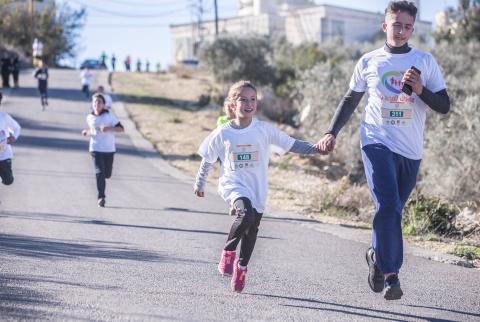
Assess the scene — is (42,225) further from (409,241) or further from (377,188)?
(377,188)

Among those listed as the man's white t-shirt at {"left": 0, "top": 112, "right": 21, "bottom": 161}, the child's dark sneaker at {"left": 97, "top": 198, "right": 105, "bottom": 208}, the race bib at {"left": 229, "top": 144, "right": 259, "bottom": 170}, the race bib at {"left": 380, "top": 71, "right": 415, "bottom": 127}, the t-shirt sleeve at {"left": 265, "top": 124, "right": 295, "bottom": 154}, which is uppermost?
the race bib at {"left": 380, "top": 71, "right": 415, "bottom": 127}

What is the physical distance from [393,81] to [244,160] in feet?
4.30

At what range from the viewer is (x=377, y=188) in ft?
18.9

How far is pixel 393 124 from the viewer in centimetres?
582

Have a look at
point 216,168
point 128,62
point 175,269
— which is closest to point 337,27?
point 128,62

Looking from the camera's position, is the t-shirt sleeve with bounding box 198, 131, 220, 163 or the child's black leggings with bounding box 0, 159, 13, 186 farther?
the child's black leggings with bounding box 0, 159, 13, 186

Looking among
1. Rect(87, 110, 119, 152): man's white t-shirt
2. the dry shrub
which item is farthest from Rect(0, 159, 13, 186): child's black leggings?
the dry shrub

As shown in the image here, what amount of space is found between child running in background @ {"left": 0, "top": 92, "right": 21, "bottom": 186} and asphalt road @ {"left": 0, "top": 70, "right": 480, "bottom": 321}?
0.55 m

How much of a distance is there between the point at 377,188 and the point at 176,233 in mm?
3952

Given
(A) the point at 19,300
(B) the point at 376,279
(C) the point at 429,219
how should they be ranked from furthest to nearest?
(C) the point at 429,219 < (B) the point at 376,279 < (A) the point at 19,300

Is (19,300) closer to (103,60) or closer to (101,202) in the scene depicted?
(101,202)

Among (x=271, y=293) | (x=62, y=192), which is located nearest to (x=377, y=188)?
(x=271, y=293)

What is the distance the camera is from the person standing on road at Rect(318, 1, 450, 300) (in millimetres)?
5688

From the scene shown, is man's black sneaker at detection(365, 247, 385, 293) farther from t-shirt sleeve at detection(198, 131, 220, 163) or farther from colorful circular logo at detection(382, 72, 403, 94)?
t-shirt sleeve at detection(198, 131, 220, 163)
